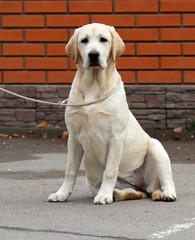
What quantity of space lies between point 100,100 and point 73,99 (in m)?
0.22

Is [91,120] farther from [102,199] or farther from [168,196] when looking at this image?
[168,196]

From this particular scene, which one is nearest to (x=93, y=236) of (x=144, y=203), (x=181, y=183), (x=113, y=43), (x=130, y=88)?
(x=144, y=203)

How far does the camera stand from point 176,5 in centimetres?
1248

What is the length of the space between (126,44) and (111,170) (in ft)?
24.3

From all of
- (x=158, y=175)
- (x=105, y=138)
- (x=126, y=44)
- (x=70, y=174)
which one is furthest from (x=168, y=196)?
(x=126, y=44)

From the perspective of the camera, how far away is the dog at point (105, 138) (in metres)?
5.38

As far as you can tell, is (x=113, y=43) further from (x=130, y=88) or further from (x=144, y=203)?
(x=130, y=88)

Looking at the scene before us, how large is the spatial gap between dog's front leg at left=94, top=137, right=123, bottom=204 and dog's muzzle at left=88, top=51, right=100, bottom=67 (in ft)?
2.04

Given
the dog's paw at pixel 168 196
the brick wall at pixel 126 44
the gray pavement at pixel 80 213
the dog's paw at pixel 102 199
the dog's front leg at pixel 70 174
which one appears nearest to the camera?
the gray pavement at pixel 80 213

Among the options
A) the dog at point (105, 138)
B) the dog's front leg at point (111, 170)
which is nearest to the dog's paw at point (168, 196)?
the dog at point (105, 138)

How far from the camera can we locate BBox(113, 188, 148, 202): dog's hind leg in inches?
219

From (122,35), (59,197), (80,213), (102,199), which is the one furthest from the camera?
(122,35)

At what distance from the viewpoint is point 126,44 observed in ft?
41.2

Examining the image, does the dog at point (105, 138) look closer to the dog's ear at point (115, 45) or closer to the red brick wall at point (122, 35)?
the dog's ear at point (115, 45)
